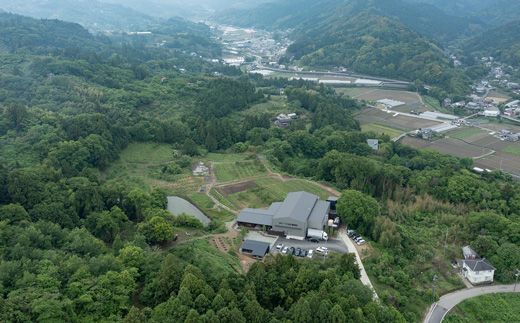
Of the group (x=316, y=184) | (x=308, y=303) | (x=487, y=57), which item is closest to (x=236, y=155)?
(x=316, y=184)

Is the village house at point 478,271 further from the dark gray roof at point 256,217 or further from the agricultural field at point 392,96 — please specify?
the agricultural field at point 392,96

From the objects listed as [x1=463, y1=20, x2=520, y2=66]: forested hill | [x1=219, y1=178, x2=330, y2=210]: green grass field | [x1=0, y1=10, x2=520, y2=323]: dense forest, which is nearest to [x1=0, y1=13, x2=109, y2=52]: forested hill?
[x1=0, y1=10, x2=520, y2=323]: dense forest

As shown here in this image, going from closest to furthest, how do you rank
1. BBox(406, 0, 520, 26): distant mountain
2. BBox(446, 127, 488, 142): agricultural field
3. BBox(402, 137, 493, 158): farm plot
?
BBox(402, 137, 493, 158): farm plot → BBox(446, 127, 488, 142): agricultural field → BBox(406, 0, 520, 26): distant mountain

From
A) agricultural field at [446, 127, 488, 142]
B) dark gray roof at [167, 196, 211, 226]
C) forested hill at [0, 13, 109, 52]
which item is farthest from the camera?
forested hill at [0, 13, 109, 52]


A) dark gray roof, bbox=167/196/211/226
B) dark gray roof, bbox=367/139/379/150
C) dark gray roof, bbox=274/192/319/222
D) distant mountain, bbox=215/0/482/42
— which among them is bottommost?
dark gray roof, bbox=167/196/211/226

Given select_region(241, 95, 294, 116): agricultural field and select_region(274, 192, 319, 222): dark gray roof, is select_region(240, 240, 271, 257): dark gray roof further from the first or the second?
select_region(241, 95, 294, 116): agricultural field

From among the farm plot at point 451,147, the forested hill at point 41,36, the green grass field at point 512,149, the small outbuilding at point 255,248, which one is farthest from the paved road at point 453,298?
the forested hill at point 41,36
